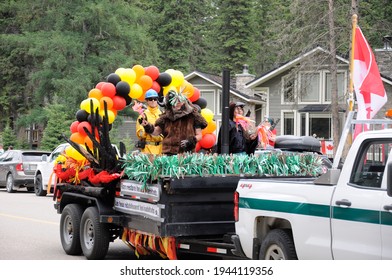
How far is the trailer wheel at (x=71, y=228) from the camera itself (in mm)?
12188

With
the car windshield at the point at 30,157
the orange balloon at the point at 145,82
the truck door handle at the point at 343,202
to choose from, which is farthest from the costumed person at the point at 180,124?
the car windshield at the point at 30,157

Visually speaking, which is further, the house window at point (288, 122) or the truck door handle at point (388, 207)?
the house window at point (288, 122)

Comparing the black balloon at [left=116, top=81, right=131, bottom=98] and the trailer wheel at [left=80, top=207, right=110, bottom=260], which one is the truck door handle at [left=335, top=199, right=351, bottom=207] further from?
the black balloon at [left=116, top=81, right=131, bottom=98]

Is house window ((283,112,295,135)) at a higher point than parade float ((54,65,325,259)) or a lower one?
higher

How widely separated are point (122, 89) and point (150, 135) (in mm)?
1251

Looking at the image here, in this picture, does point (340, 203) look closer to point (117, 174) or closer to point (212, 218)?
point (212, 218)

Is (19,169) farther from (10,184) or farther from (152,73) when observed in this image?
(152,73)

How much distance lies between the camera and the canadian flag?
13375mm

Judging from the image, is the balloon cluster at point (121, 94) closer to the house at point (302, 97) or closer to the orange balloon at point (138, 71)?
the orange balloon at point (138, 71)

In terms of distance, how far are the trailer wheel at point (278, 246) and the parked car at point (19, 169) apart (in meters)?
21.4

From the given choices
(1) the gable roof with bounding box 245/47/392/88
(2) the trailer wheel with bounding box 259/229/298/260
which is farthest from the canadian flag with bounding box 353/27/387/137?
(1) the gable roof with bounding box 245/47/392/88

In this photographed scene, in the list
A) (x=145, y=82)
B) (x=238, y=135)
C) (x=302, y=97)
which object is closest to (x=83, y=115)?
(x=145, y=82)

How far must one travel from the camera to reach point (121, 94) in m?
12.7

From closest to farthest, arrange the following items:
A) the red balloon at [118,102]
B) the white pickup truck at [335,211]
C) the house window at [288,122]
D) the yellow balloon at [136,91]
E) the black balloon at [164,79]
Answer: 1. the white pickup truck at [335,211]
2. the red balloon at [118,102]
3. the yellow balloon at [136,91]
4. the black balloon at [164,79]
5. the house window at [288,122]
